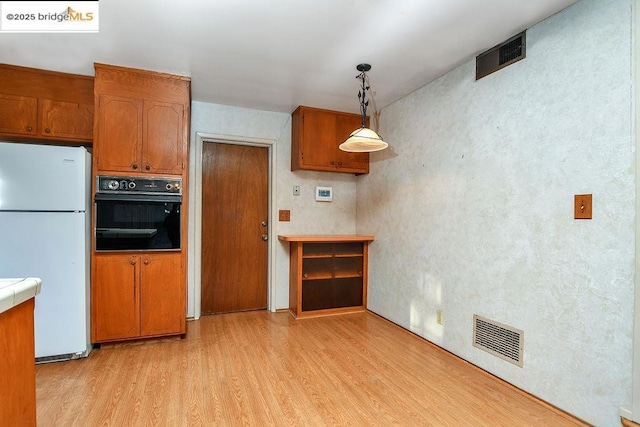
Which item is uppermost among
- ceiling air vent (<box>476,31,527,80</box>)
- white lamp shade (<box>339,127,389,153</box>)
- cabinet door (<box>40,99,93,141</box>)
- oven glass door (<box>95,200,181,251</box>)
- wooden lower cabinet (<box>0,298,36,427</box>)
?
ceiling air vent (<box>476,31,527,80</box>)

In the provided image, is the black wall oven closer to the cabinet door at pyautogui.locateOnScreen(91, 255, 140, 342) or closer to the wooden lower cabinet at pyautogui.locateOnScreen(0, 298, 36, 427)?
the cabinet door at pyautogui.locateOnScreen(91, 255, 140, 342)

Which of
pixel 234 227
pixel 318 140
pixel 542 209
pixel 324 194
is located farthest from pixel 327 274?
pixel 542 209

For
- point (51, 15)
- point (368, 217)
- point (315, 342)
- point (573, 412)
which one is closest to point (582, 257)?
point (573, 412)

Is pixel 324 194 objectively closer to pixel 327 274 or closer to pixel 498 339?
pixel 327 274

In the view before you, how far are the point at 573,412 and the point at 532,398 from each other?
0.72 feet

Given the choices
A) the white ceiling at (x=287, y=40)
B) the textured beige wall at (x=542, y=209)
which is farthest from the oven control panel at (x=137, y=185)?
the textured beige wall at (x=542, y=209)

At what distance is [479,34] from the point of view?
214 centimetres

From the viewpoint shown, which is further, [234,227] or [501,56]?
[234,227]

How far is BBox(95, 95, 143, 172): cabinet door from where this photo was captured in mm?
2625

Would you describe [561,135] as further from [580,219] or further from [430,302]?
[430,302]

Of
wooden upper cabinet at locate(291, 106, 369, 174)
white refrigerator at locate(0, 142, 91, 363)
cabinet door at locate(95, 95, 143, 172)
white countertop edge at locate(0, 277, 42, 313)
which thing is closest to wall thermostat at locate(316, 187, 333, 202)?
wooden upper cabinet at locate(291, 106, 369, 174)

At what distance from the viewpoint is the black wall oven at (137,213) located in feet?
8.61

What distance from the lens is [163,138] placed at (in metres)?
2.79

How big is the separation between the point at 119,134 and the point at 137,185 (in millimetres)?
453
